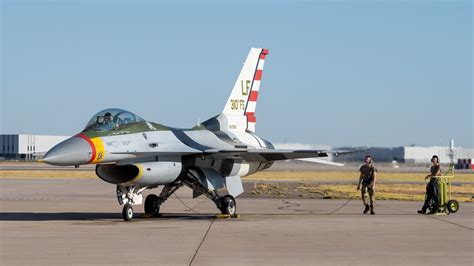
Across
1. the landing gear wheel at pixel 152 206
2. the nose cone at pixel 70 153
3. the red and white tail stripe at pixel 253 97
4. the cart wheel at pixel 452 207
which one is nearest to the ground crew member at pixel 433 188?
the cart wheel at pixel 452 207

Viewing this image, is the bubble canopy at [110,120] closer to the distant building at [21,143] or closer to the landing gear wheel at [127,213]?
the landing gear wheel at [127,213]

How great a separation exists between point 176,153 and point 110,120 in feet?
6.77

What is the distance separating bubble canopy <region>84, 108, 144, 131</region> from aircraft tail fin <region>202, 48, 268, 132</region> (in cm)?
473

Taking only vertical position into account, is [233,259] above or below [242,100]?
below

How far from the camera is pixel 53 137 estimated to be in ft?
358

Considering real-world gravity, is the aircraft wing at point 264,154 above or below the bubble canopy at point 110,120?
below

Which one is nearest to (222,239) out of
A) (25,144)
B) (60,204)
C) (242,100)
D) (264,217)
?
(264,217)

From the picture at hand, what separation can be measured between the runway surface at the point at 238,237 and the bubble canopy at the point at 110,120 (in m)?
2.28

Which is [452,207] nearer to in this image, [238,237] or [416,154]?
[238,237]

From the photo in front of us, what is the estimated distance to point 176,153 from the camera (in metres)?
21.4

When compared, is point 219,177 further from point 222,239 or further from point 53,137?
point 53,137

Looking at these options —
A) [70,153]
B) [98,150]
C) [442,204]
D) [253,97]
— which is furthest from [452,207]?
[70,153]

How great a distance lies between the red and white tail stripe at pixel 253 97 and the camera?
2662 centimetres

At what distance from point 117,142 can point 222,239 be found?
5.22 meters
